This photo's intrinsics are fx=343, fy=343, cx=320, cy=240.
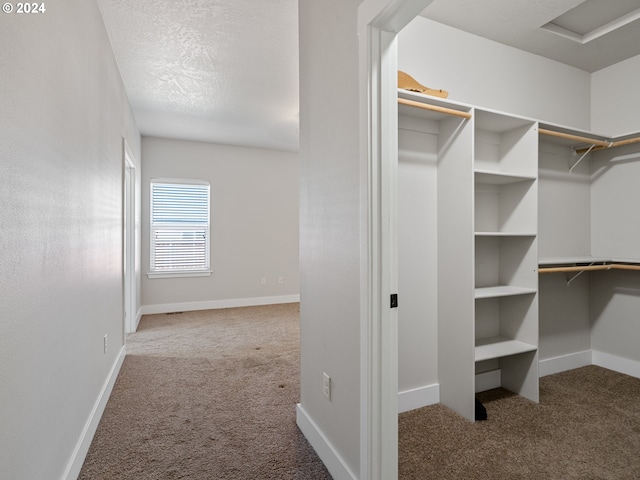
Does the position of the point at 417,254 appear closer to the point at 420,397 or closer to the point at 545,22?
the point at 420,397

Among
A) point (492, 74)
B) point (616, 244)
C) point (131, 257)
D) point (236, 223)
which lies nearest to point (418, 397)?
point (616, 244)

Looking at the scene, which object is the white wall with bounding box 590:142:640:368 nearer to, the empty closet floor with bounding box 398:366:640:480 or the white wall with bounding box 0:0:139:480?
the empty closet floor with bounding box 398:366:640:480

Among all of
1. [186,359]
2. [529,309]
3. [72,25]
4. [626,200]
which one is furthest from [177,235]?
[626,200]

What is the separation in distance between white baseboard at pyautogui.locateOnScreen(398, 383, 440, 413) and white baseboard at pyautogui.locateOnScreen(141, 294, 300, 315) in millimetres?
4197

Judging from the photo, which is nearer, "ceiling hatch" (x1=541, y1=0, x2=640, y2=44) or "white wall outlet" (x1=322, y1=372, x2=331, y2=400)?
"white wall outlet" (x1=322, y1=372, x2=331, y2=400)

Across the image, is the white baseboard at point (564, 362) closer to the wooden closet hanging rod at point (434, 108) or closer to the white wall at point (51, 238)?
the wooden closet hanging rod at point (434, 108)

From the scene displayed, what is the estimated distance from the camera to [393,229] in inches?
57.2

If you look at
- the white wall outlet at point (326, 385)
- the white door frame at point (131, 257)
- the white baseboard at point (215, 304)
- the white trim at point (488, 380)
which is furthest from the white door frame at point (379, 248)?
the white baseboard at point (215, 304)

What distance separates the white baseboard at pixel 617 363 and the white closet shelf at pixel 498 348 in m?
1.31

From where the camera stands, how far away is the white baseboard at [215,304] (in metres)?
5.52

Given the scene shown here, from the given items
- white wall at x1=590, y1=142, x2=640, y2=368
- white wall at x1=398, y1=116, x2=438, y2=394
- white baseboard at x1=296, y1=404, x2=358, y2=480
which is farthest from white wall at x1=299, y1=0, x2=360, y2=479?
white wall at x1=590, y1=142, x2=640, y2=368

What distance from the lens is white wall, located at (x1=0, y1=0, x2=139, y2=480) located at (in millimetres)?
1110

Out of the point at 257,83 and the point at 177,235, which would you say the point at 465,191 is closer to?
the point at 257,83

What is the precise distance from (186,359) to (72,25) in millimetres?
2885
